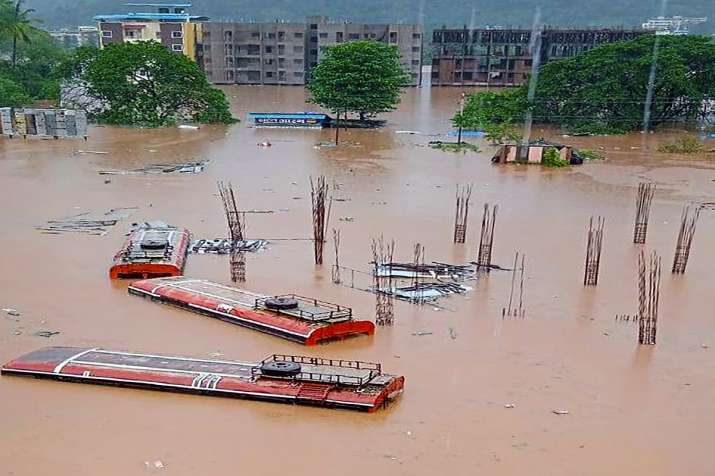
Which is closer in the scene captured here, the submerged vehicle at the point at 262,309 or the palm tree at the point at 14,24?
the submerged vehicle at the point at 262,309

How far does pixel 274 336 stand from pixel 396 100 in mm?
21868

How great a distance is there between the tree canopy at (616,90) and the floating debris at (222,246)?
1444cm

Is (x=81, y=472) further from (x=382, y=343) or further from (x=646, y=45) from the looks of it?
(x=646, y=45)

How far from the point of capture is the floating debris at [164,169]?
19734 millimetres

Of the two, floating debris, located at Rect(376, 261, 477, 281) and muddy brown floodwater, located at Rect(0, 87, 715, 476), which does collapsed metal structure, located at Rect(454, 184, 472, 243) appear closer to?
muddy brown floodwater, located at Rect(0, 87, 715, 476)

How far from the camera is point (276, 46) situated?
4853cm

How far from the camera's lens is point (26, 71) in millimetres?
35594

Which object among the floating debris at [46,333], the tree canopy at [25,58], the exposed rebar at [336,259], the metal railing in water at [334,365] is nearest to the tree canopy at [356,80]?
the tree canopy at [25,58]

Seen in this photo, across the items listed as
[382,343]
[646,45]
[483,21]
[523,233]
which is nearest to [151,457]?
[382,343]

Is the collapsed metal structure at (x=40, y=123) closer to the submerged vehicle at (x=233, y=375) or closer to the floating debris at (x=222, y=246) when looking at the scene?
the floating debris at (x=222, y=246)

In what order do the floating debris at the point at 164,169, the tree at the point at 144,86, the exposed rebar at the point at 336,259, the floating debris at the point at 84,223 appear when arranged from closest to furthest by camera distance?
the exposed rebar at the point at 336,259 < the floating debris at the point at 84,223 < the floating debris at the point at 164,169 < the tree at the point at 144,86

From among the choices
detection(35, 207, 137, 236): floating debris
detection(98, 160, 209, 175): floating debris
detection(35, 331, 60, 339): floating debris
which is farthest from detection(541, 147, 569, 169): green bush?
detection(35, 331, 60, 339): floating debris

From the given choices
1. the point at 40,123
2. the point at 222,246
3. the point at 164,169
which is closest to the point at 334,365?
the point at 222,246

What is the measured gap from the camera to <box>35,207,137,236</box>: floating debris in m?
14.0
